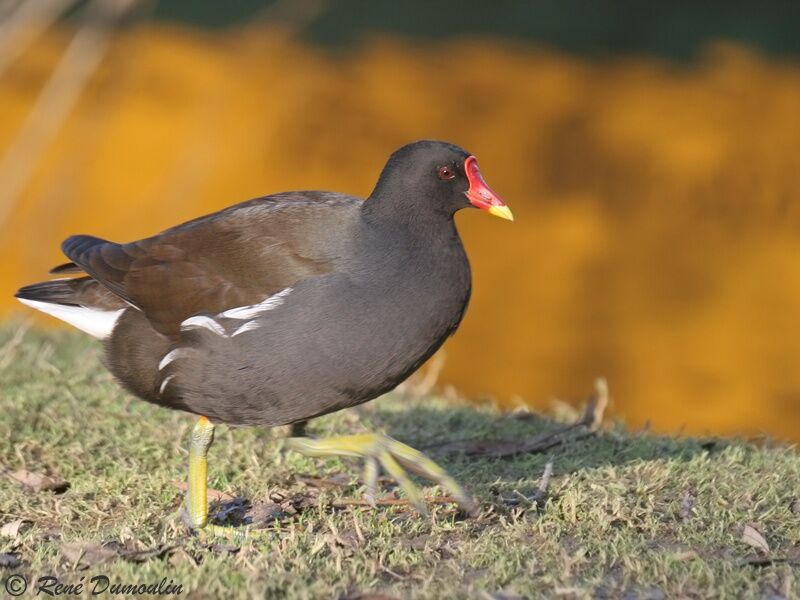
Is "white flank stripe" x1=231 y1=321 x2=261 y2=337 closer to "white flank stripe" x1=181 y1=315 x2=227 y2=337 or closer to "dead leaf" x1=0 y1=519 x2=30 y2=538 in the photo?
"white flank stripe" x1=181 y1=315 x2=227 y2=337

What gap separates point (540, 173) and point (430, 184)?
6.89 m

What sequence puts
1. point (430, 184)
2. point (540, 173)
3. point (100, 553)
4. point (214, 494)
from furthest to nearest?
1. point (540, 173)
2. point (214, 494)
3. point (430, 184)
4. point (100, 553)

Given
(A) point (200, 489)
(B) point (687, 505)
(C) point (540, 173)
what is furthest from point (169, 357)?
(C) point (540, 173)

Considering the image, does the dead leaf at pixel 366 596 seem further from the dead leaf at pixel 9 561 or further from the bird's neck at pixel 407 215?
the bird's neck at pixel 407 215

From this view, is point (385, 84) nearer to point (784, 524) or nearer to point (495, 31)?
point (495, 31)

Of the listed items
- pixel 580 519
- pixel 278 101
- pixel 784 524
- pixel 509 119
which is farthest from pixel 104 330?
pixel 509 119

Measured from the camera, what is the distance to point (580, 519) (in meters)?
3.42

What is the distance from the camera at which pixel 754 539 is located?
3.24m

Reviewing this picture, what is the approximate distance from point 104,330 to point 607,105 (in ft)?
27.2

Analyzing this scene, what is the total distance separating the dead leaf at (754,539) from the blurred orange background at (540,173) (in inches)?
140

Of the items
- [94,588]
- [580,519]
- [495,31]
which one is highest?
[495,31]

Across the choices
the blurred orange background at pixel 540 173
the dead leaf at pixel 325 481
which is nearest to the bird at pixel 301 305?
the dead leaf at pixel 325 481

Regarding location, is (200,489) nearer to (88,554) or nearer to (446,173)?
(88,554)

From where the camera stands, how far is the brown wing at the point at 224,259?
3461mm
